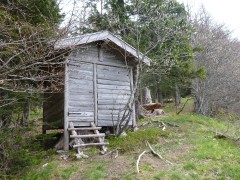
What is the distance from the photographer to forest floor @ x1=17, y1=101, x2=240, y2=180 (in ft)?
24.4

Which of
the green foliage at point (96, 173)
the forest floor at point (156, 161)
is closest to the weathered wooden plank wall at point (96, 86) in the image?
the forest floor at point (156, 161)

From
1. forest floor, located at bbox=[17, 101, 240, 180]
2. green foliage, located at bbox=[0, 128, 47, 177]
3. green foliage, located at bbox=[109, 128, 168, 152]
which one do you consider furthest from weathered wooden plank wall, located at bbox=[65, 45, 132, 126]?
green foliage, located at bbox=[0, 128, 47, 177]

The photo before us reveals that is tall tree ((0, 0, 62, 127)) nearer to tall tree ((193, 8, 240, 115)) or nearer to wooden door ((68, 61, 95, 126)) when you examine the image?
wooden door ((68, 61, 95, 126))

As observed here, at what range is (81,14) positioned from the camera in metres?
7.77

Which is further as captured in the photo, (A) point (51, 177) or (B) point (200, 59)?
(B) point (200, 59)

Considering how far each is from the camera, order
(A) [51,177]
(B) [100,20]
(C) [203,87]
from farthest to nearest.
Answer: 1. (C) [203,87]
2. (B) [100,20]
3. (A) [51,177]

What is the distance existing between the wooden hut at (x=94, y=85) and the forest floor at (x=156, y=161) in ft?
3.95

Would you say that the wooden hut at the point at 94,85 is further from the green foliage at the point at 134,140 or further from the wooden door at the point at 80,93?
the green foliage at the point at 134,140

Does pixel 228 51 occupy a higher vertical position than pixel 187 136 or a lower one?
higher

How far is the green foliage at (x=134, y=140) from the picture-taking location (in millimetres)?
9359

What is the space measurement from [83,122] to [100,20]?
23.4 feet

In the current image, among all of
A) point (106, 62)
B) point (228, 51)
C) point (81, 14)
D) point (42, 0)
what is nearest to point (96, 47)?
point (106, 62)

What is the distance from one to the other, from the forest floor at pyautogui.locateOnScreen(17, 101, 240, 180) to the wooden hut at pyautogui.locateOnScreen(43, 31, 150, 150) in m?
1.20

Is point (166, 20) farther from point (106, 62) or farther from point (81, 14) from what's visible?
point (81, 14)
